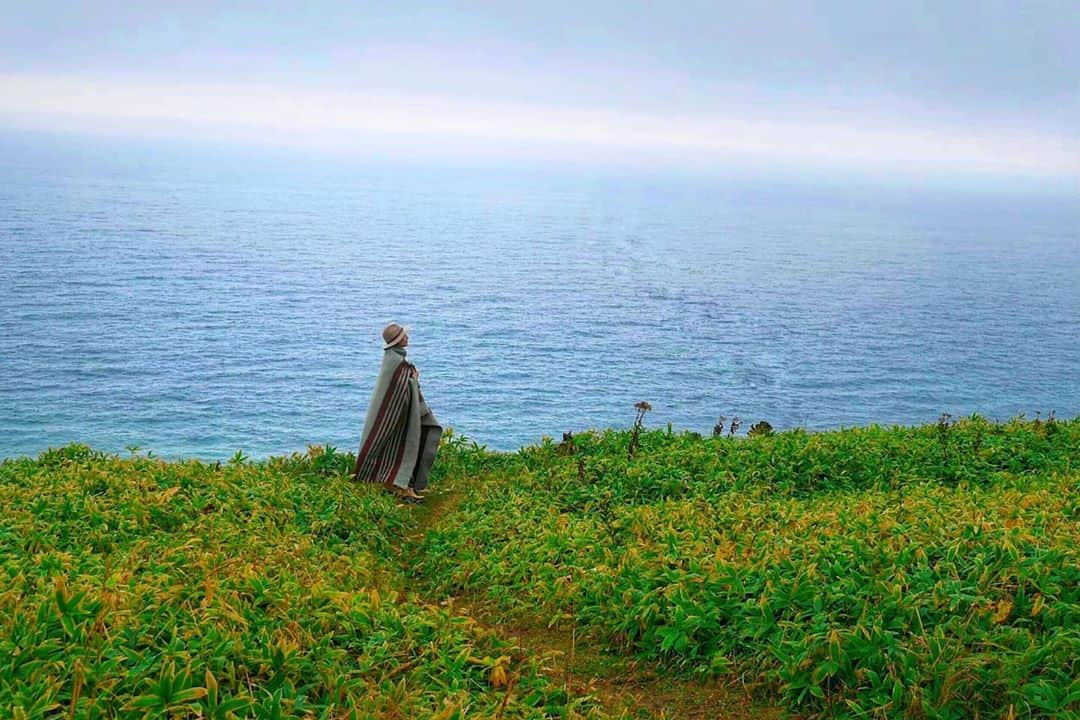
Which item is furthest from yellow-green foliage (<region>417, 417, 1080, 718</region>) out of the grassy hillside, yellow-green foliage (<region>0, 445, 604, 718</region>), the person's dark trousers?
yellow-green foliage (<region>0, 445, 604, 718</region>)

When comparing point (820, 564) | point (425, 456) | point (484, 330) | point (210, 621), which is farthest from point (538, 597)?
point (484, 330)

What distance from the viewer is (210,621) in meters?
6.66

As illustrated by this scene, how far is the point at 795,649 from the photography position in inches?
286

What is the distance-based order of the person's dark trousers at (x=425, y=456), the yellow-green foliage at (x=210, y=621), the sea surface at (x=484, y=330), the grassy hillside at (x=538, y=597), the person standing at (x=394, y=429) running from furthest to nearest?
the sea surface at (x=484, y=330), the person's dark trousers at (x=425, y=456), the person standing at (x=394, y=429), the grassy hillside at (x=538, y=597), the yellow-green foliage at (x=210, y=621)

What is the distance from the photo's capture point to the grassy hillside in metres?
6.19

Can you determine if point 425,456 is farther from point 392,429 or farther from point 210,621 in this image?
point 210,621

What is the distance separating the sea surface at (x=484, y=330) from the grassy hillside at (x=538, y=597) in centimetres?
603

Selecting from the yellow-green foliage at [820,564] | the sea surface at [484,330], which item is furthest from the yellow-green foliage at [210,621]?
the sea surface at [484,330]

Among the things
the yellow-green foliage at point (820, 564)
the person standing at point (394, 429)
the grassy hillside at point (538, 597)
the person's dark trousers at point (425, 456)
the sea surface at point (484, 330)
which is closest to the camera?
the grassy hillside at point (538, 597)

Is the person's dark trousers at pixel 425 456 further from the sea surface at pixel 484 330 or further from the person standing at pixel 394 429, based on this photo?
the sea surface at pixel 484 330

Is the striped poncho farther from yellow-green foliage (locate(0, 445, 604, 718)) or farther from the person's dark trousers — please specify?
yellow-green foliage (locate(0, 445, 604, 718))

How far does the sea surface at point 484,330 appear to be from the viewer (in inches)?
1892

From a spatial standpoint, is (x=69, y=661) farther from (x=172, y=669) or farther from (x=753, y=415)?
(x=753, y=415)

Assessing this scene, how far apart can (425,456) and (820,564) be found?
717 centimetres
